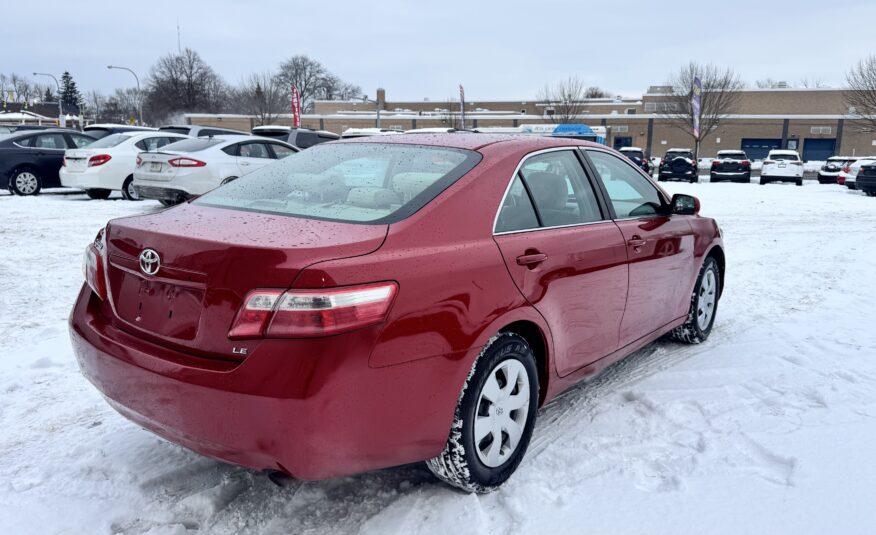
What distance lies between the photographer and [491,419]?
274 centimetres

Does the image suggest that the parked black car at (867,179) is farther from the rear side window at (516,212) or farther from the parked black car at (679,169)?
the rear side window at (516,212)

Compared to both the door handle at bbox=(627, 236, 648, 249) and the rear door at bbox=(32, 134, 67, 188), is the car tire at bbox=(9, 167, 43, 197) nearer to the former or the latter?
the rear door at bbox=(32, 134, 67, 188)

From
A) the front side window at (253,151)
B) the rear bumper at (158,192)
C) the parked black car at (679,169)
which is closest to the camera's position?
the rear bumper at (158,192)

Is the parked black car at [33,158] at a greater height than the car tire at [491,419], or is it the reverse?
the parked black car at [33,158]

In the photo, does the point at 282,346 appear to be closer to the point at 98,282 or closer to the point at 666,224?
the point at 98,282

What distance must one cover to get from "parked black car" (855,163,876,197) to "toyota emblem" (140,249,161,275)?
2380 centimetres

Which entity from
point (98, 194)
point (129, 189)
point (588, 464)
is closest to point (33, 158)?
point (98, 194)

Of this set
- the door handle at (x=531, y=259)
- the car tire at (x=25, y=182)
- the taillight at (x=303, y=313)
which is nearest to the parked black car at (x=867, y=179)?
the door handle at (x=531, y=259)

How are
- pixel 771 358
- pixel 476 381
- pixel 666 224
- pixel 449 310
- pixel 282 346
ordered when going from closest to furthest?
pixel 282 346 < pixel 449 310 < pixel 476 381 < pixel 666 224 < pixel 771 358

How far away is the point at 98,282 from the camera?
8.91 feet

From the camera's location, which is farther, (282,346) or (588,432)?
(588,432)

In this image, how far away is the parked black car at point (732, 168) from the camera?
29.0 metres

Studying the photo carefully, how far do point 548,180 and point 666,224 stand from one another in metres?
1.22

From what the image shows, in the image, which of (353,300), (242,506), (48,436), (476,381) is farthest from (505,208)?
(48,436)
